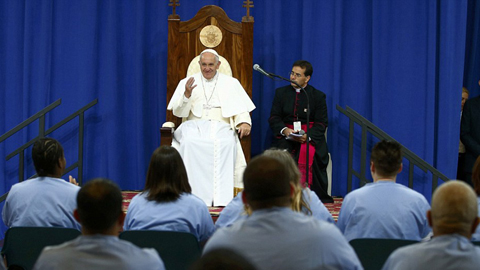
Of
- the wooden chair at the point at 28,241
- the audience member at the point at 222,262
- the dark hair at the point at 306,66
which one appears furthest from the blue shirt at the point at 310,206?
the dark hair at the point at 306,66

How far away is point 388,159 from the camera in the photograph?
337 centimetres

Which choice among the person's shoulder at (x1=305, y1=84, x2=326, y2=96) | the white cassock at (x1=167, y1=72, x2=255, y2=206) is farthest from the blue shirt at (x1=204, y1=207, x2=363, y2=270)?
the person's shoulder at (x1=305, y1=84, x2=326, y2=96)

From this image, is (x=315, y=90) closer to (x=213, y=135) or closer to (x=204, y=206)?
(x=213, y=135)

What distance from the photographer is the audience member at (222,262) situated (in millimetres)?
1220

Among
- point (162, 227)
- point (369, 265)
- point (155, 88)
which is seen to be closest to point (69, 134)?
point (155, 88)

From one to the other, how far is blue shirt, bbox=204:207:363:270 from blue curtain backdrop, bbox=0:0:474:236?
17.1 ft

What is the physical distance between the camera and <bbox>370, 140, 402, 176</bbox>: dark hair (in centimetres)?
→ 336

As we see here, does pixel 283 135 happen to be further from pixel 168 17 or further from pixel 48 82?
pixel 48 82

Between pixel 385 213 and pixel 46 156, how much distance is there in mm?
1795

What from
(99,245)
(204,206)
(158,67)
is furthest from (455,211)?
(158,67)

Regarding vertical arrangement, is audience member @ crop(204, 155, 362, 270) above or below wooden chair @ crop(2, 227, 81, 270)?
above

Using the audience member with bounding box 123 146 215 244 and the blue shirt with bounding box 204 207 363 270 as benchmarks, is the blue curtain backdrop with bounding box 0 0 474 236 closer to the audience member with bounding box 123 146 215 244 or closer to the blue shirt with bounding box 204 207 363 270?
the audience member with bounding box 123 146 215 244

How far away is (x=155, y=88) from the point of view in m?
7.43

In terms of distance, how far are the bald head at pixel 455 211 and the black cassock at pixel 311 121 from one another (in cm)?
442
